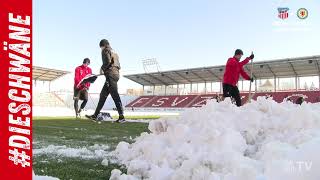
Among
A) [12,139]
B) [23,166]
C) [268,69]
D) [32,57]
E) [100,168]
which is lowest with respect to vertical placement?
[100,168]

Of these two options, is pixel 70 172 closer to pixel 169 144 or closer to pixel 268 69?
pixel 169 144

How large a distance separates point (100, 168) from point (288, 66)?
133 ft

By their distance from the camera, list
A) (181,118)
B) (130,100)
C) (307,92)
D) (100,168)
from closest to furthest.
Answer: (100,168)
(181,118)
(307,92)
(130,100)

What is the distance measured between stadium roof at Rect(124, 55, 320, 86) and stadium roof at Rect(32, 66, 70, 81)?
10431mm

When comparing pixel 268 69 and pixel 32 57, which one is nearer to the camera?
pixel 32 57

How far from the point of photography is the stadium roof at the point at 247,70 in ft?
133

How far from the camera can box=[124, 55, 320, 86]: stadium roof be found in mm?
40647

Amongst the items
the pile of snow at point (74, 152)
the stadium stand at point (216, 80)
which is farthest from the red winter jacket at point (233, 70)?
the stadium stand at point (216, 80)

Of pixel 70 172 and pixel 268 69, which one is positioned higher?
pixel 268 69

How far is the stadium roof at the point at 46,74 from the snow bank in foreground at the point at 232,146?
43.1 meters

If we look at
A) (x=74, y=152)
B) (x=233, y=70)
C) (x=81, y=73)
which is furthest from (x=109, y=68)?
(x=74, y=152)

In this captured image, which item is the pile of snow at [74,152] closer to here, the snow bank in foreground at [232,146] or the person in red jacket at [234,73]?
the snow bank in foreground at [232,146]

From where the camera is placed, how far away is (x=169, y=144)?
3.47 meters

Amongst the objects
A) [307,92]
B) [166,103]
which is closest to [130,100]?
[166,103]
